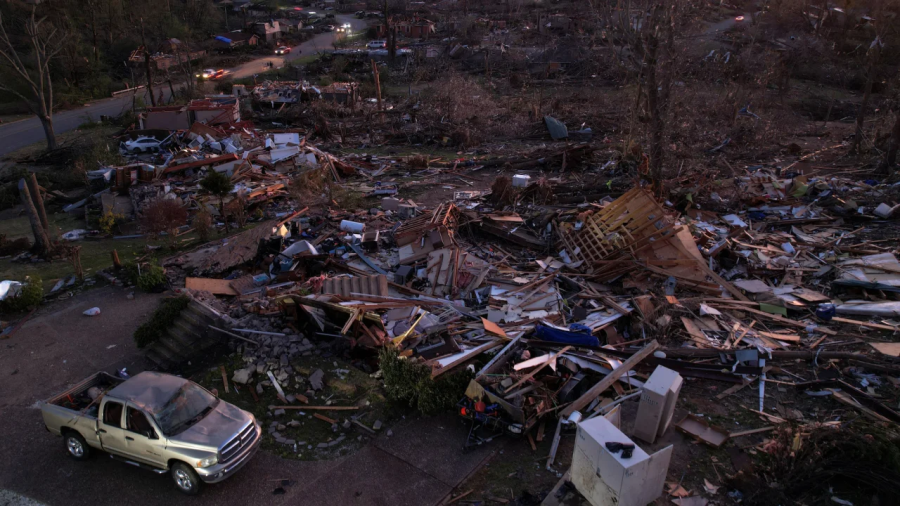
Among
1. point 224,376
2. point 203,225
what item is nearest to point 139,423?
point 224,376

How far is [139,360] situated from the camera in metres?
9.56

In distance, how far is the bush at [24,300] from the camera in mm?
11086

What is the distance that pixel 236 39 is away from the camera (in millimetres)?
51188

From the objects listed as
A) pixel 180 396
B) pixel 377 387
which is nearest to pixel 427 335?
pixel 377 387

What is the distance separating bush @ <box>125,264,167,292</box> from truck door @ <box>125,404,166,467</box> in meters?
5.60

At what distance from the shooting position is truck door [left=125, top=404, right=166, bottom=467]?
258 inches

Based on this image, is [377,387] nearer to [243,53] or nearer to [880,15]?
[880,15]

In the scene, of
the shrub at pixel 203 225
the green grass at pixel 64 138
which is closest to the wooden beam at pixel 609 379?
the shrub at pixel 203 225

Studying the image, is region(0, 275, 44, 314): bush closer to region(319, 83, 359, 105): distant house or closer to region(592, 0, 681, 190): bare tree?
region(592, 0, 681, 190): bare tree

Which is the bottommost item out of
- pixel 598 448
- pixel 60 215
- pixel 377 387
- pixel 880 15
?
pixel 60 215

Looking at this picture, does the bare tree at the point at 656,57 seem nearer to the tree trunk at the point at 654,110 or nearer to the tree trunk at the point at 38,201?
the tree trunk at the point at 654,110

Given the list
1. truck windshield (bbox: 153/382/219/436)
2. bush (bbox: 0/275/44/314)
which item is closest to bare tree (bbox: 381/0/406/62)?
bush (bbox: 0/275/44/314)

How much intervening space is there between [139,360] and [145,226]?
6.67 m

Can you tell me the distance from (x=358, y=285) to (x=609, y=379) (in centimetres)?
512
